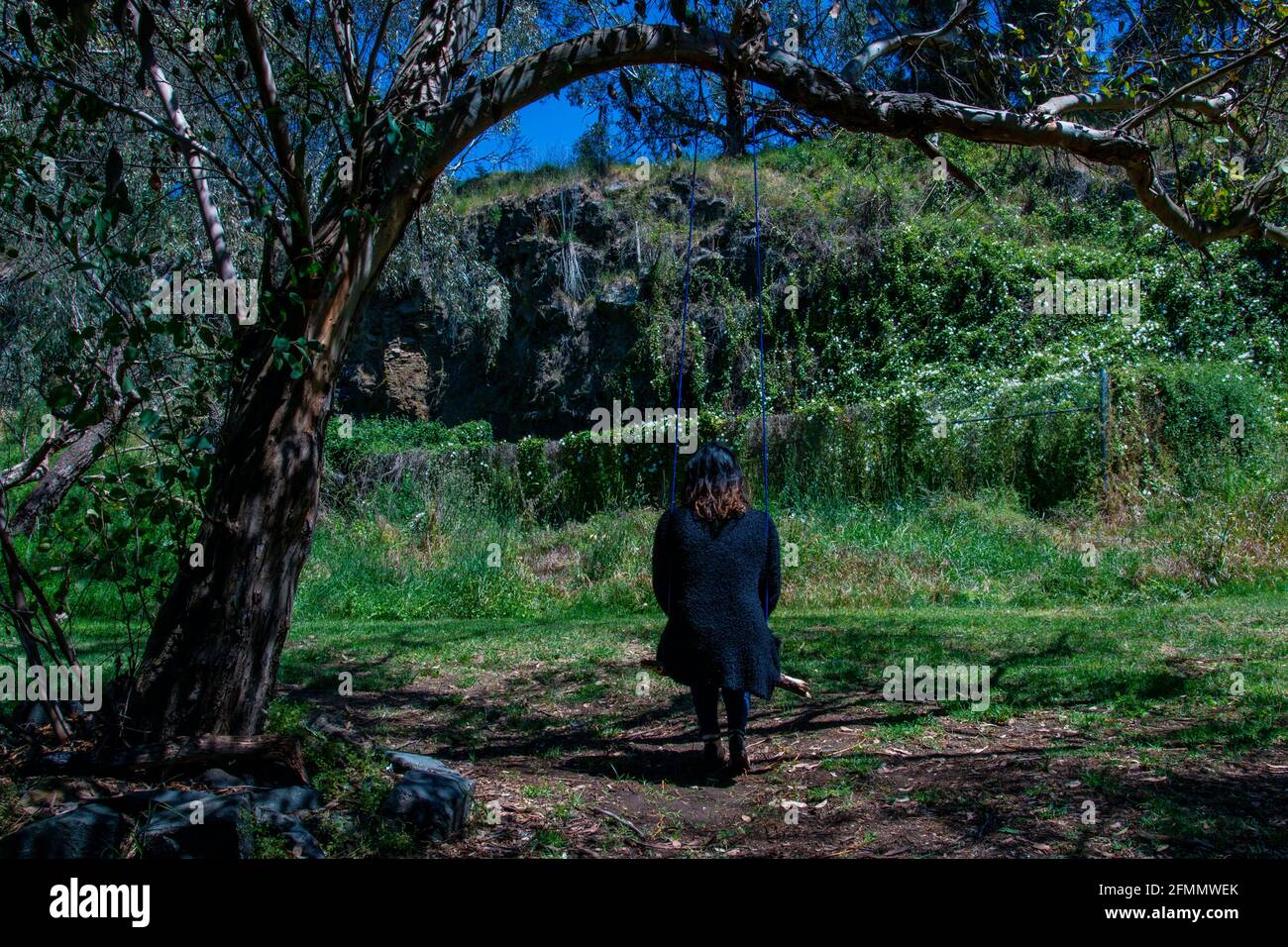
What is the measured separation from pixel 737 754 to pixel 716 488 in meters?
1.32

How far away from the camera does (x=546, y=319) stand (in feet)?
77.5

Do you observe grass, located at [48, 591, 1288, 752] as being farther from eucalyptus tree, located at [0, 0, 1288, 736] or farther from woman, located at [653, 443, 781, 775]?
woman, located at [653, 443, 781, 775]

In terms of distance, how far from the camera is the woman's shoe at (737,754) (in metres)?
5.12

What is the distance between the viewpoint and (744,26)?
4980 mm

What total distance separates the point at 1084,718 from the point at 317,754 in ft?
13.8

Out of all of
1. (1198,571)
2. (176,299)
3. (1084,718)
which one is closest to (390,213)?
(176,299)

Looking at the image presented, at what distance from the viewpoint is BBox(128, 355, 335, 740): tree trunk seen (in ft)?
14.7
